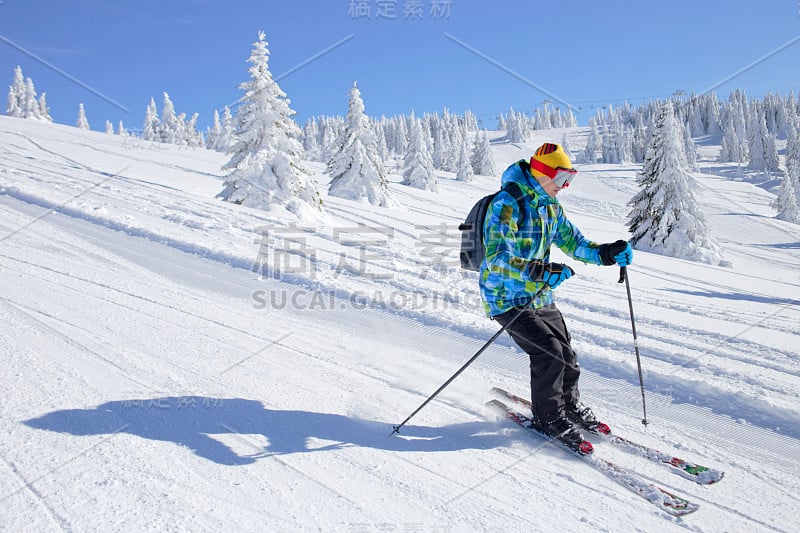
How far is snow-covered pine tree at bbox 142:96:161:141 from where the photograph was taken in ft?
250

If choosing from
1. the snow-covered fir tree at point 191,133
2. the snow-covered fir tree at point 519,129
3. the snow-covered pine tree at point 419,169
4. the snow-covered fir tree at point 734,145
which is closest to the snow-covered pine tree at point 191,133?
the snow-covered fir tree at point 191,133

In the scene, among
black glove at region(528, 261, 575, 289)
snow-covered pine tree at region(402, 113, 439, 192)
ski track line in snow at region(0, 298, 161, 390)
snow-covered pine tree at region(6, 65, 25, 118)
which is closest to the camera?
black glove at region(528, 261, 575, 289)

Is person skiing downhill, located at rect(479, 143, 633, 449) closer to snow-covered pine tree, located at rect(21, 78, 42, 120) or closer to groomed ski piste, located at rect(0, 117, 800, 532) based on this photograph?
groomed ski piste, located at rect(0, 117, 800, 532)

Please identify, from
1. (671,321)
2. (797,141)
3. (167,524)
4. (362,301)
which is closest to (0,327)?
(167,524)

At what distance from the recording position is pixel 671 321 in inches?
→ 271

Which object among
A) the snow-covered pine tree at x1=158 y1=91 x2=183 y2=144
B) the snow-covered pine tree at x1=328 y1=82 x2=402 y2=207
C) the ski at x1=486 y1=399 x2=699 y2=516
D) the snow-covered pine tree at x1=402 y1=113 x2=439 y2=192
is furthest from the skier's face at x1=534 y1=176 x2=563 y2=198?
the snow-covered pine tree at x1=158 y1=91 x2=183 y2=144

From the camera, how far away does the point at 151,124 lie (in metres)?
77.1

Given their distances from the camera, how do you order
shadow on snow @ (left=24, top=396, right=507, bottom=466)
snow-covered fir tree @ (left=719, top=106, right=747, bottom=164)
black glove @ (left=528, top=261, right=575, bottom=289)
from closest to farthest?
shadow on snow @ (left=24, top=396, right=507, bottom=466), black glove @ (left=528, top=261, right=575, bottom=289), snow-covered fir tree @ (left=719, top=106, right=747, bottom=164)

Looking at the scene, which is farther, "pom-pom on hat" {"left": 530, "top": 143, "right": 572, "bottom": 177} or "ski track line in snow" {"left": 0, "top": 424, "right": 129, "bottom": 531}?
"pom-pom on hat" {"left": 530, "top": 143, "right": 572, "bottom": 177}

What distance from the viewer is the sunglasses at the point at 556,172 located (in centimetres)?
352

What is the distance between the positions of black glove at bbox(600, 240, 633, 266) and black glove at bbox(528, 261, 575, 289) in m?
0.63

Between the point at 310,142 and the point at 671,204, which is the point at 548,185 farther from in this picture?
the point at 310,142

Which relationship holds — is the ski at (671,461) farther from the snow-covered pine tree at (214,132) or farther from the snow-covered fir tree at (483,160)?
the snow-covered pine tree at (214,132)

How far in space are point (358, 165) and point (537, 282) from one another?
94.4 ft
